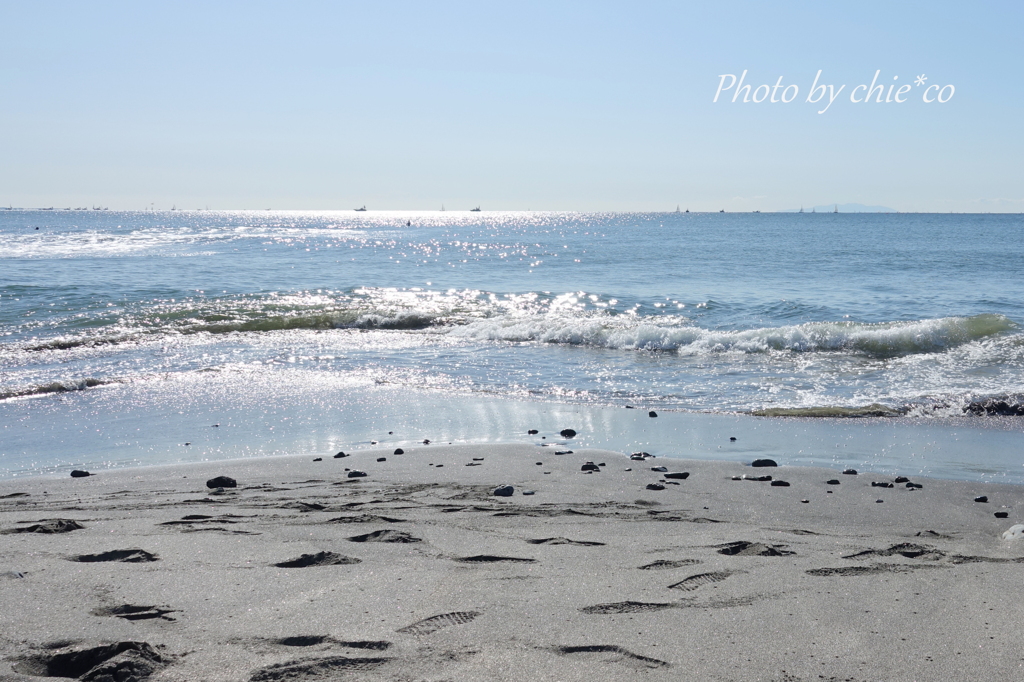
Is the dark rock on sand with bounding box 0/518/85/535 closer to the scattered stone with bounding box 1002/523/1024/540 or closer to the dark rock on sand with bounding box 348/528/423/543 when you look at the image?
the dark rock on sand with bounding box 348/528/423/543

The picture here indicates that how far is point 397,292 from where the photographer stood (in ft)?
85.9

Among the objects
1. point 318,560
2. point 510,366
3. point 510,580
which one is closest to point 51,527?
point 318,560

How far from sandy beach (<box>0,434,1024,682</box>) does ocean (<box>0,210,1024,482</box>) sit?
1.78 meters

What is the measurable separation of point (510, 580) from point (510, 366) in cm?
936

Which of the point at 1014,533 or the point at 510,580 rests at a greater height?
the point at 510,580

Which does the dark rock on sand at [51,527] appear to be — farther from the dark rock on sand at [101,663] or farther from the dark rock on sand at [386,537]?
the dark rock on sand at [101,663]

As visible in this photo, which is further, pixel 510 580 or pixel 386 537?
pixel 386 537

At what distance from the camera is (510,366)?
1299 cm

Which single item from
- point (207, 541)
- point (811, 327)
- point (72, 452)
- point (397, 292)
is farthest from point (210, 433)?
point (397, 292)

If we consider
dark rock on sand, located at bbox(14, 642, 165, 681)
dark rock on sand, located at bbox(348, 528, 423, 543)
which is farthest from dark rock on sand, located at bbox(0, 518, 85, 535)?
dark rock on sand, located at bbox(14, 642, 165, 681)

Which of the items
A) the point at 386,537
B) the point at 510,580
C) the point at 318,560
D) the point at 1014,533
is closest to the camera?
the point at 510,580

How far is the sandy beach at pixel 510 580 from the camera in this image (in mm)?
2828

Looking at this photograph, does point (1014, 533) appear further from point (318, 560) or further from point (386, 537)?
point (318, 560)

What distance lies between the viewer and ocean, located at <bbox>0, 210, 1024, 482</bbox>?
26.3 feet
